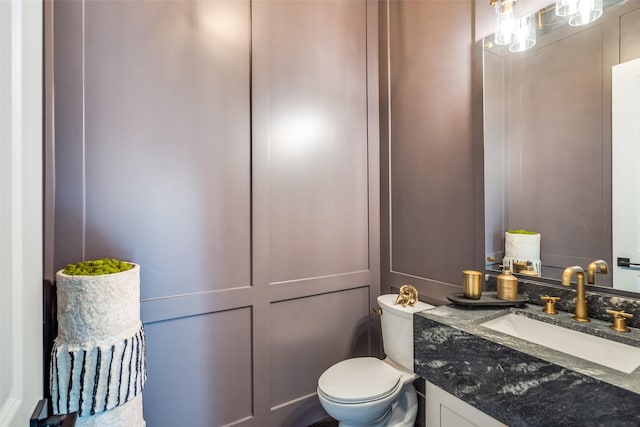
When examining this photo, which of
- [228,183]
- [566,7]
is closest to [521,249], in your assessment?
[566,7]

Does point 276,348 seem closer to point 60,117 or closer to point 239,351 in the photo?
point 239,351

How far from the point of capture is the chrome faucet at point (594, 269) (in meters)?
1.22

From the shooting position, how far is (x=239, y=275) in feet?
5.55

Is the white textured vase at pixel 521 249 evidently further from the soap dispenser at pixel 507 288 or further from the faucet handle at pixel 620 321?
the faucet handle at pixel 620 321

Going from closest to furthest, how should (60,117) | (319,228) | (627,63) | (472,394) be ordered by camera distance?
(472,394)
(627,63)
(60,117)
(319,228)

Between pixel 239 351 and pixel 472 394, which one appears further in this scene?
pixel 239 351

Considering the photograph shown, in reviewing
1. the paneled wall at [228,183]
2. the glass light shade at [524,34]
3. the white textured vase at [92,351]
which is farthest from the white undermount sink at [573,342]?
the white textured vase at [92,351]

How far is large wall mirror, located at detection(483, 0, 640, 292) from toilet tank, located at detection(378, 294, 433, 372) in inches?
19.5

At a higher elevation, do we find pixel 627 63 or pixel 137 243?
pixel 627 63

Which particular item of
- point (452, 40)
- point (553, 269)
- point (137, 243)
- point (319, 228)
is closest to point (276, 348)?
point (319, 228)

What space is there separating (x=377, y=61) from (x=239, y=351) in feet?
6.81

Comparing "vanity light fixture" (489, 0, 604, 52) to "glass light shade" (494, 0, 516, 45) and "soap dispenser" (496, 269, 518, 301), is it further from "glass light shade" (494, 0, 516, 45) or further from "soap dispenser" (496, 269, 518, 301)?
"soap dispenser" (496, 269, 518, 301)

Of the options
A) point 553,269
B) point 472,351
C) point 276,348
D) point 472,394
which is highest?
point 553,269

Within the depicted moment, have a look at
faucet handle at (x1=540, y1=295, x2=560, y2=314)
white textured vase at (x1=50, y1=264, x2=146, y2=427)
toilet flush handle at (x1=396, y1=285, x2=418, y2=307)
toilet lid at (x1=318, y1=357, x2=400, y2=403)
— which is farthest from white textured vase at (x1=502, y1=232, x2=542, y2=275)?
white textured vase at (x1=50, y1=264, x2=146, y2=427)
